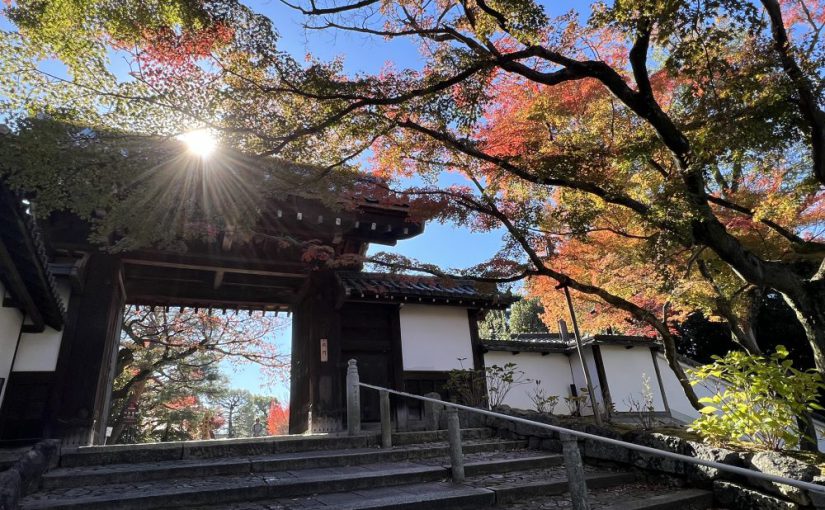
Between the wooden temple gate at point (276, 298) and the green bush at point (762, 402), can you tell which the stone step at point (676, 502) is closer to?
the green bush at point (762, 402)

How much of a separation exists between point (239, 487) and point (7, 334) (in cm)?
523

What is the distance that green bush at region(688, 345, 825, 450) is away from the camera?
186 inches

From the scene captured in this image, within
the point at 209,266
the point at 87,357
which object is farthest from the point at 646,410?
the point at 87,357

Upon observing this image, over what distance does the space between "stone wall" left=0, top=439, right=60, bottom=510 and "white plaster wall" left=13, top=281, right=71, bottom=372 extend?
285cm

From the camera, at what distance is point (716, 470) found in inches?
193

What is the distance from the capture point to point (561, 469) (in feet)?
18.5

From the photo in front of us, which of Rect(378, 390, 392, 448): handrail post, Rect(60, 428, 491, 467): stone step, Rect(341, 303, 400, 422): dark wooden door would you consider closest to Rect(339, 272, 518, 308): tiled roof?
Rect(341, 303, 400, 422): dark wooden door

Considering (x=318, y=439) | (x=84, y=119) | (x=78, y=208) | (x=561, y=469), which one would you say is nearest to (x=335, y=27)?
(x=84, y=119)

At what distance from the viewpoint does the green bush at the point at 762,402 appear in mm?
4727

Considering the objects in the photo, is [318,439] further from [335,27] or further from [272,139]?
[335,27]

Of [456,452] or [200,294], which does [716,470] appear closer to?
[456,452]

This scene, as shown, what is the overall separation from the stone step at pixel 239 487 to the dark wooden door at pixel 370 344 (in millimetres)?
4035

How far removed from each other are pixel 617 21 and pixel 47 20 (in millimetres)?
7165

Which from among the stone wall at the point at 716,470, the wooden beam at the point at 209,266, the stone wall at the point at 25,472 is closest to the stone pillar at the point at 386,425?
the stone wall at the point at 716,470
